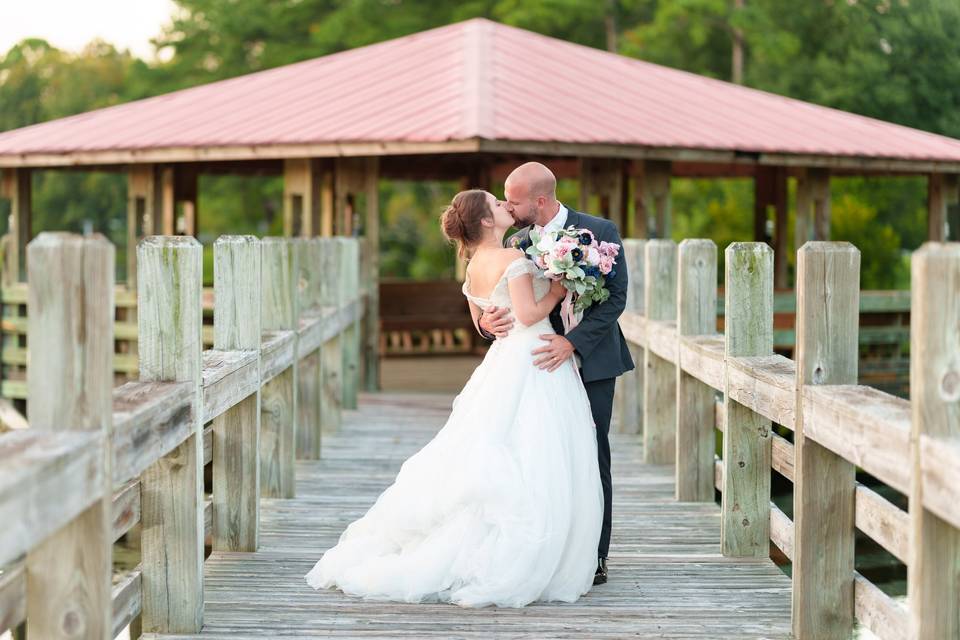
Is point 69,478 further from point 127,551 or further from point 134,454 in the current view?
point 127,551

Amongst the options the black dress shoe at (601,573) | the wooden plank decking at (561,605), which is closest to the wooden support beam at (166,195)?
the wooden plank decking at (561,605)

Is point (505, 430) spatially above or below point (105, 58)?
below

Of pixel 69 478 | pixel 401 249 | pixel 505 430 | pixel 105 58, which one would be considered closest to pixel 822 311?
pixel 505 430

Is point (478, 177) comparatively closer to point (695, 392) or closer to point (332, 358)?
point (332, 358)

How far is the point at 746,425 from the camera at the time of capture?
548 cm

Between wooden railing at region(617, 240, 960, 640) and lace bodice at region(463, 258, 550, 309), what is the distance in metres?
0.78

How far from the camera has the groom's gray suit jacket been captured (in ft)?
16.9

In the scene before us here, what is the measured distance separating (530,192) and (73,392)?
2.47 m

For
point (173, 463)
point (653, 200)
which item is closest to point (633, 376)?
point (173, 463)

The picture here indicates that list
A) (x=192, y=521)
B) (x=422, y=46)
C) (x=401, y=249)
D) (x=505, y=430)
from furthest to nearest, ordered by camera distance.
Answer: (x=401, y=249) < (x=422, y=46) < (x=505, y=430) < (x=192, y=521)

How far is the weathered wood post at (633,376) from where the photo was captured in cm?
908

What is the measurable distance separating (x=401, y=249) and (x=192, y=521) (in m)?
37.8

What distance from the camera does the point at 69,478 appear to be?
292 cm

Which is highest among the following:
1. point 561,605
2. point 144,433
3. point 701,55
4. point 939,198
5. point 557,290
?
point 701,55
